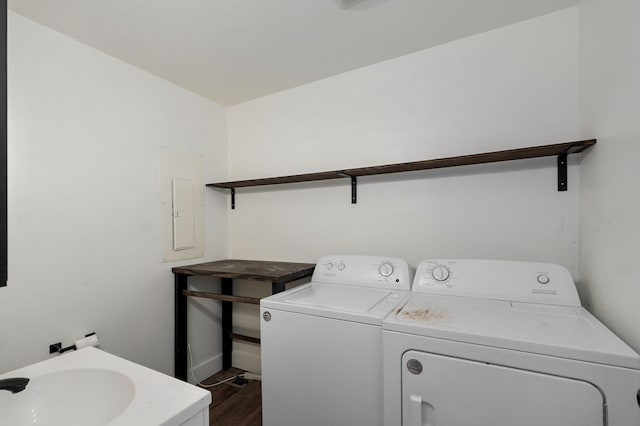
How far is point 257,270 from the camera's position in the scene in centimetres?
195

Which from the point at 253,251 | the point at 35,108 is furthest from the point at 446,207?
the point at 35,108

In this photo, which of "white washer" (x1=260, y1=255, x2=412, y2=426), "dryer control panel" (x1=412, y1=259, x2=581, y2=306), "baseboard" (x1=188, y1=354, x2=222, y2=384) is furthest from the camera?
"baseboard" (x1=188, y1=354, x2=222, y2=384)

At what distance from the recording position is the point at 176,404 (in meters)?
0.75

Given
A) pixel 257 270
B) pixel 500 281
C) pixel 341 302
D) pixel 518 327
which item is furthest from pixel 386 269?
pixel 257 270

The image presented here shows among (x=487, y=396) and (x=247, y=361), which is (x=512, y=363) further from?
(x=247, y=361)

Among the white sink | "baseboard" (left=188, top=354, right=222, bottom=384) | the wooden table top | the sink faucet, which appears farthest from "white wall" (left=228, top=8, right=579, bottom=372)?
the sink faucet

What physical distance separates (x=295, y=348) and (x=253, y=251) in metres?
1.23

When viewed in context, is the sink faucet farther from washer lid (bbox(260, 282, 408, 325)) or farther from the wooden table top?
the wooden table top

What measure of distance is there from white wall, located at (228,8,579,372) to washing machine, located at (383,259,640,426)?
357 mm

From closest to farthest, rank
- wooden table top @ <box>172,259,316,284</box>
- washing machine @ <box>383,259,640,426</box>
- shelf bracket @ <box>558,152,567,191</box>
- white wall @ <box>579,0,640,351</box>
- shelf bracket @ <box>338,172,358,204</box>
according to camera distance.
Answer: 1. washing machine @ <box>383,259,640,426</box>
2. white wall @ <box>579,0,640,351</box>
3. shelf bracket @ <box>558,152,567,191</box>
4. wooden table top @ <box>172,259,316,284</box>
5. shelf bracket @ <box>338,172,358,204</box>

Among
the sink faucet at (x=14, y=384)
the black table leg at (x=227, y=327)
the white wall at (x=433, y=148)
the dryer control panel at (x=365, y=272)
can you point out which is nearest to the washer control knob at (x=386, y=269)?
the dryer control panel at (x=365, y=272)

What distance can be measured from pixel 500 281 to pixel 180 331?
2086mm

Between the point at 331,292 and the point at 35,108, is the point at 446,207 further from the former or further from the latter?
the point at 35,108

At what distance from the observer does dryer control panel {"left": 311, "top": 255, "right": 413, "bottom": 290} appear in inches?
65.1
